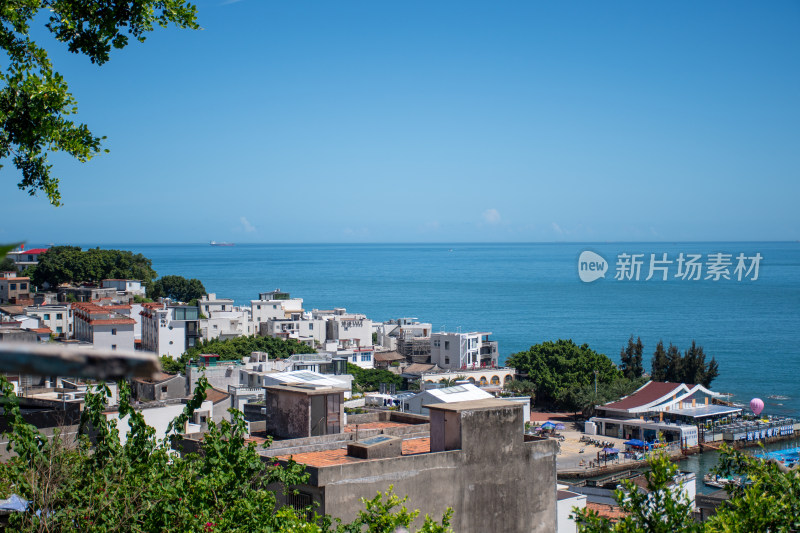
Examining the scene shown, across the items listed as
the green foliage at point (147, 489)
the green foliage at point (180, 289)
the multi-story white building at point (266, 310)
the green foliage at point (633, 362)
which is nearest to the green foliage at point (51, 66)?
the green foliage at point (147, 489)

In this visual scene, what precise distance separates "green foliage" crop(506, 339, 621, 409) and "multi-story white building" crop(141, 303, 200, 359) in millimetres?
19432

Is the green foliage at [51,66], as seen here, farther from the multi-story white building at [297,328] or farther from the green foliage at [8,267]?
the green foliage at [8,267]

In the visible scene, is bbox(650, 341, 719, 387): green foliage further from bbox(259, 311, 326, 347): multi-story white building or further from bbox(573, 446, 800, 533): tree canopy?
bbox(573, 446, 800, 533): tree canopy

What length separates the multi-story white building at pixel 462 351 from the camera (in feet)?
167

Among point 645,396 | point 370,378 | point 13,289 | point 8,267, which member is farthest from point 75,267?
point 645,396

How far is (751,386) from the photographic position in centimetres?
4984

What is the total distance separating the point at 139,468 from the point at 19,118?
2.97 metres

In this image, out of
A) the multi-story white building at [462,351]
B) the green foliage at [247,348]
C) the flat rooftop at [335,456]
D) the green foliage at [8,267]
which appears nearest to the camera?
the flat rooftop at [335,456]

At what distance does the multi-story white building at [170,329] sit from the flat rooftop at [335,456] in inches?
1396

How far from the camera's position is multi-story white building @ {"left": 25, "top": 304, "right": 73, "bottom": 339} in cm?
4372

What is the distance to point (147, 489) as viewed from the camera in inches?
245

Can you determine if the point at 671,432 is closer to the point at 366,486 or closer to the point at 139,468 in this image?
the point at 366,486

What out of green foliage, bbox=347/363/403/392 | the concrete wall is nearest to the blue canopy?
green foliage, bbox=347/363/403/392

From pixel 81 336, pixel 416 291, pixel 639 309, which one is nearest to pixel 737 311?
pixel 639 309
